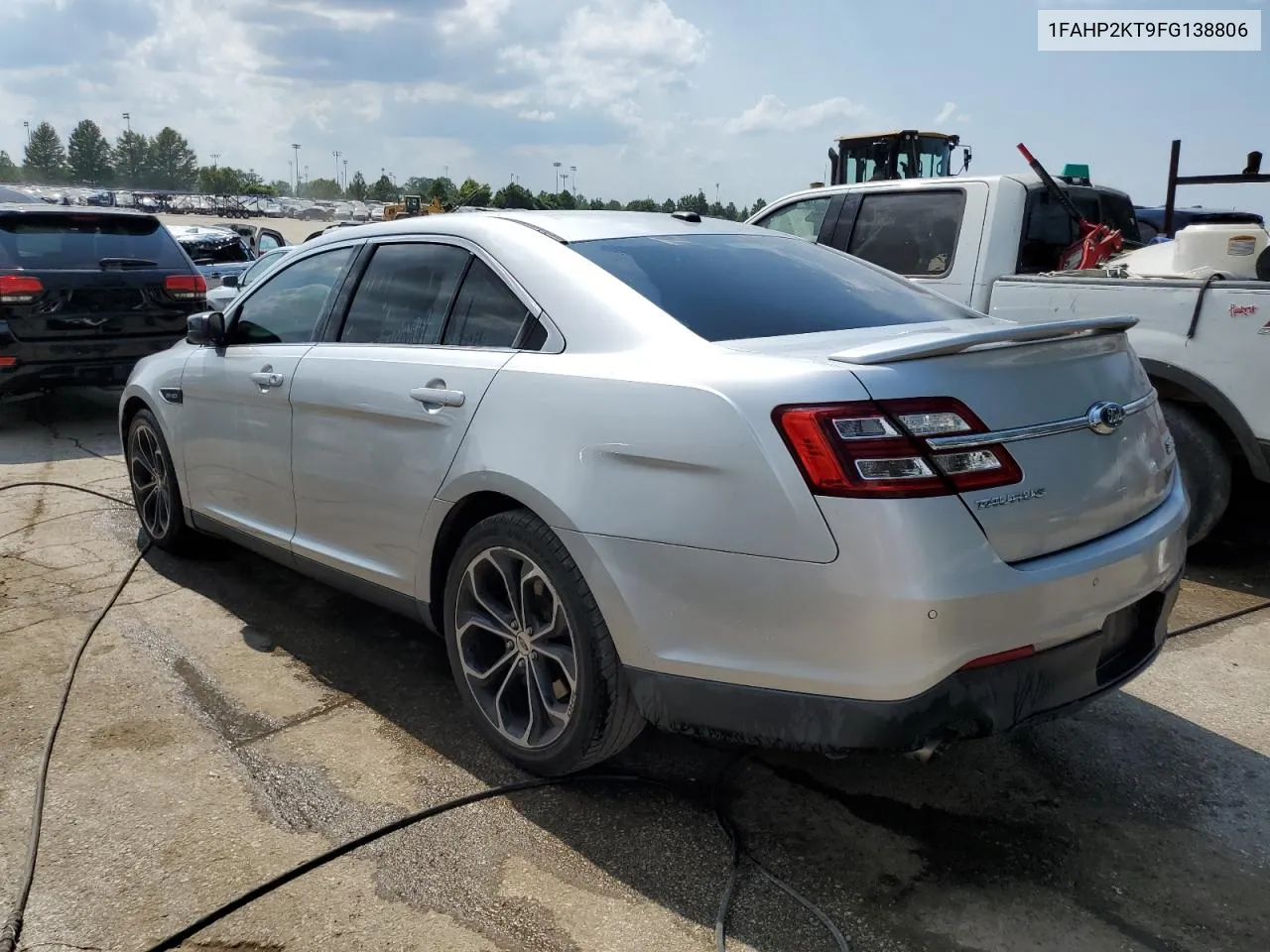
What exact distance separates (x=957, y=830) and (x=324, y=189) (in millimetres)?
204968

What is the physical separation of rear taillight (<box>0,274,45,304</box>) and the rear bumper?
0.96ft

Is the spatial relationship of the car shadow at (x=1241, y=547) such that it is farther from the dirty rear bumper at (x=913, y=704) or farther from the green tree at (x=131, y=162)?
the green tree at (x=131, y=162)

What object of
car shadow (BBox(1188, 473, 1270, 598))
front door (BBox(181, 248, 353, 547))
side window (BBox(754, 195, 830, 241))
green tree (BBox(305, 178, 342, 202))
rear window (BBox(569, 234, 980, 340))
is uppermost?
green tree (BBox(305, 178, 342, 202))

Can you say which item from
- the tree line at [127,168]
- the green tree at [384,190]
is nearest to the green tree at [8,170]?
the tree line at [127,168]

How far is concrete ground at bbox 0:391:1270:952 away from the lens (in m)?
2.44

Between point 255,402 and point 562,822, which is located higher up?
point 255,402

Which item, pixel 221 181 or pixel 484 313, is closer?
pixel 484 313

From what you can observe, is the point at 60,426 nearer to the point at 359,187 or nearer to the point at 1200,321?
the point at 1200,321

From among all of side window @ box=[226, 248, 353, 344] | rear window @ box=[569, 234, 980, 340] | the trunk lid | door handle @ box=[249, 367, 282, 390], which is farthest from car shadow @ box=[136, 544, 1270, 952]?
side window @ box=[226, 248, 353, 344]

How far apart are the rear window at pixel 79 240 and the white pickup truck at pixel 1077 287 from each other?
200 inches

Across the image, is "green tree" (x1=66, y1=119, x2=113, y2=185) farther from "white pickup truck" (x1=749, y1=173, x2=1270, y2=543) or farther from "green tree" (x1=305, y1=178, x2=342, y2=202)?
"white pickup truck" (x1=749, y1=173, x2=1270, y2=543)

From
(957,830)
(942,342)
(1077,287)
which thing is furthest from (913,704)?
(1077,287)

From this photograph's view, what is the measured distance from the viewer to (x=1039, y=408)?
249 cm

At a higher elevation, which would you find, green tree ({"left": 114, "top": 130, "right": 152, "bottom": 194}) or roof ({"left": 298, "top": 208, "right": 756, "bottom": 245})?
green tree ({"left": 114, "top": 130, "right": 152, "bottom": 194})
